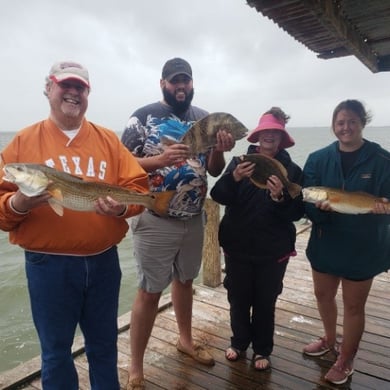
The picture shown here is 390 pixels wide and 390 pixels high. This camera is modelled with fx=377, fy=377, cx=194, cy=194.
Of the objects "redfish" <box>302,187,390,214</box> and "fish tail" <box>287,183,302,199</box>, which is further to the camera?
"fish tail" <box>287,183,302,199</box>

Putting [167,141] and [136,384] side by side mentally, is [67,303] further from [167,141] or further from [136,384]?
[167,141]

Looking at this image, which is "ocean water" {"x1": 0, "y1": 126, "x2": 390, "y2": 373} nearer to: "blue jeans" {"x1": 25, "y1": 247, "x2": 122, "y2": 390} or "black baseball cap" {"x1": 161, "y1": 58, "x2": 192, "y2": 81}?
"black baseball cap" {"x1": 161, "y1": 58, "x2": 192, "y2": 81}

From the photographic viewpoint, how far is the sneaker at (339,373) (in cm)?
366

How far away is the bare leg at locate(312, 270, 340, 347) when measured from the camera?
3.68 meters

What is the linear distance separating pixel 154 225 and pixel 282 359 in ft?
6.90

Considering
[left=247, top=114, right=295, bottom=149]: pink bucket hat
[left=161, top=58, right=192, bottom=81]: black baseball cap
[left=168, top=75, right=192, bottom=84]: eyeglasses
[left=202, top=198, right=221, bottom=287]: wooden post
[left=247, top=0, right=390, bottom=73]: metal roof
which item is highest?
[left=247, top=0, right=390, bottom=73]: metal roof

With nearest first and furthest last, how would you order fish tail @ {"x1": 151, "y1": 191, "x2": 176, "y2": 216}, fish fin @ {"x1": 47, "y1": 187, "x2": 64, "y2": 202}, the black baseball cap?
fish fin @ {"x1": 47, "y1": 187, "x2": 64, "y2": 202}
fish tail @ {"x1": 151, "y1": 191, "x2": 176, "y2": 216}
the black baseball cap

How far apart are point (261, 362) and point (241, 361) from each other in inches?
9.4

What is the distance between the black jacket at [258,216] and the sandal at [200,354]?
4.07 feet

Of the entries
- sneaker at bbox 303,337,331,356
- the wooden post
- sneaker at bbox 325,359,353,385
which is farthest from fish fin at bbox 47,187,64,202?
the wooden post

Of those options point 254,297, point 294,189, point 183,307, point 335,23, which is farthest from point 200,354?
point 335,23

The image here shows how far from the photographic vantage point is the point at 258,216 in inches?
142

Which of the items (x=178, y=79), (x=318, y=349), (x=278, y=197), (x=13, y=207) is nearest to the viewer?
(x=13, y=207)

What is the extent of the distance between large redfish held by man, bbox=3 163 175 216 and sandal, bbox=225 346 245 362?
219cm
